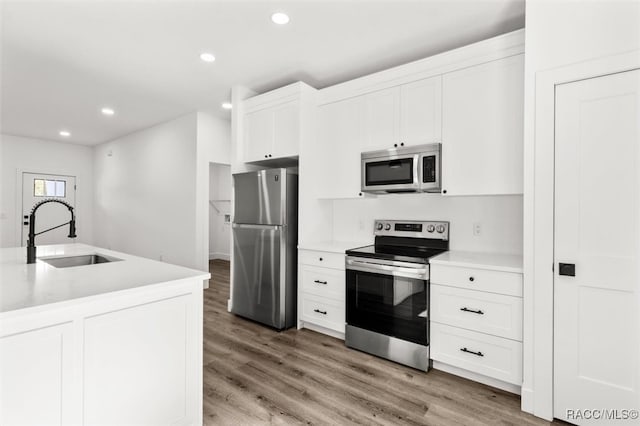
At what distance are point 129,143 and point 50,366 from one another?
5968 mm

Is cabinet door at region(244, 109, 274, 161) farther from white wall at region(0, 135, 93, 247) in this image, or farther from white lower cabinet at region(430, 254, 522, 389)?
white wall at region(0, 135, 93, 247)

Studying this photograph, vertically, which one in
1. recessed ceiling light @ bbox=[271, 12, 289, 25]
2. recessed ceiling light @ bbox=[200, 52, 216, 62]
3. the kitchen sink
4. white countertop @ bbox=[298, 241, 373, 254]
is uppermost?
recessed ceiling light @ bbox=[200, 52, 216, 62]

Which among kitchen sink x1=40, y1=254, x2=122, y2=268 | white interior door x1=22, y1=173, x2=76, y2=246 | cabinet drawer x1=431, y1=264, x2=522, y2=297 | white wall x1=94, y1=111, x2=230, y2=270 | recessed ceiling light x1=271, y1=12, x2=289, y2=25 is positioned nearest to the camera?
cabinet drawer x1=431, y1=264, x2=522, y2=297

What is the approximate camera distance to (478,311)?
2.22 meters

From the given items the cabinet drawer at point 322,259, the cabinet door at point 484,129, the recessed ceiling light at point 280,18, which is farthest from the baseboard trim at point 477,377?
the recessed ceiling light at point 280,18

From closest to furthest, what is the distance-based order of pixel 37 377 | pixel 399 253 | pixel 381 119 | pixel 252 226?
pixel 37 377 < pixel 399 253 < pixel 381 119 < pixel 252 226

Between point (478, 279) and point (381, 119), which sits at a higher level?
point (381, 119)

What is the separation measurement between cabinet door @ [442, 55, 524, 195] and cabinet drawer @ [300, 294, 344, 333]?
142cm

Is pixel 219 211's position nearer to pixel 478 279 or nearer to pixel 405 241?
pixel 405 241

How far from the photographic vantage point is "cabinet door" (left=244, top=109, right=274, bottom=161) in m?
3.52

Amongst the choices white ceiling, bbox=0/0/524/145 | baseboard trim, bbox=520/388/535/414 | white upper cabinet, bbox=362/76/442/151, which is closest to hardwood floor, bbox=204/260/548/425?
baseboard trim, bbox=520/388/535/414

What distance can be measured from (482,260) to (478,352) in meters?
0.63

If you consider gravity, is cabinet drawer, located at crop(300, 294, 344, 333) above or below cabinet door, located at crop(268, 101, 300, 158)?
below

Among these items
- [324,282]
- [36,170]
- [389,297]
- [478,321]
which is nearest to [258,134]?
[324,282]
